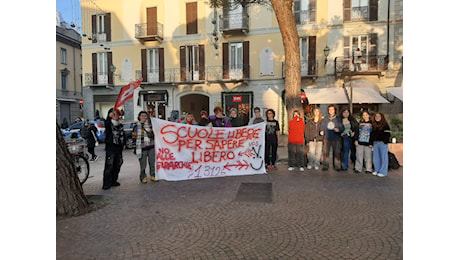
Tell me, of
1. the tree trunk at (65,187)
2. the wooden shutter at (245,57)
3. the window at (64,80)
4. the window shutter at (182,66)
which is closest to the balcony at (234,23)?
the wooden shutter at (245,57)

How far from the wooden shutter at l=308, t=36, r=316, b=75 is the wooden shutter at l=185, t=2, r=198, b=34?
29.3ft

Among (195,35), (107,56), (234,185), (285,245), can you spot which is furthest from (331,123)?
(107,56)

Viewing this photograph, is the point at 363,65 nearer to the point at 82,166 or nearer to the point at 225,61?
the point at 225,61

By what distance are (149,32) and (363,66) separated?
1658cm

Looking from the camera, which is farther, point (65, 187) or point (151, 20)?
point (151, 20)

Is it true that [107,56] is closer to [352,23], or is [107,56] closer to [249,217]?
[352,23]

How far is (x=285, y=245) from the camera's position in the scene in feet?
11.6

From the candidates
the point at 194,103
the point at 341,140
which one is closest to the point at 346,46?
the point at 194,103

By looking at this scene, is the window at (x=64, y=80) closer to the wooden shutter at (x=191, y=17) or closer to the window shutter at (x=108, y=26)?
the window shutter at (x=108, y=26)

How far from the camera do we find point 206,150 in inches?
275

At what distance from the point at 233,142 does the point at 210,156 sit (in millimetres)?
705

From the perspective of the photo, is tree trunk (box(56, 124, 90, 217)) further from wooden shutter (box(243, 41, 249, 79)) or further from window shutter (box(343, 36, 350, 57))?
window shutter (box(343, 36, 350, 57))

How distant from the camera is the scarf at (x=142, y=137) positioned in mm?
6422

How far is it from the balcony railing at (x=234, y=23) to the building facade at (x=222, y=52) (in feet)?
0.25
